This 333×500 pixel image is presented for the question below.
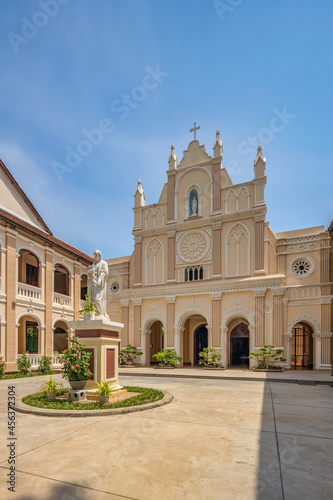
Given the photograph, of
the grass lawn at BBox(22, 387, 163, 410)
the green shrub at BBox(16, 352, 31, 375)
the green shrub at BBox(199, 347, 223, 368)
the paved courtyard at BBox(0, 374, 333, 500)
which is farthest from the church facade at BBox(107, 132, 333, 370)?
the paved courtyard at BBox(0, 374, 333, 500)

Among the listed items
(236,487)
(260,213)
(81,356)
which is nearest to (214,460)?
(236,487)

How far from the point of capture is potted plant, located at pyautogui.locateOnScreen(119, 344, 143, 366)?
81.1 feet

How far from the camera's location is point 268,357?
2061cm

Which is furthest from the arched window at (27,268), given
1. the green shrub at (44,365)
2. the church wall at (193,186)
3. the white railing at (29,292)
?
the church wall at (193,186)

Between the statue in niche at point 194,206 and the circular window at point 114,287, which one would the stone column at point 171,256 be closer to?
the statue in niche at point 194,206

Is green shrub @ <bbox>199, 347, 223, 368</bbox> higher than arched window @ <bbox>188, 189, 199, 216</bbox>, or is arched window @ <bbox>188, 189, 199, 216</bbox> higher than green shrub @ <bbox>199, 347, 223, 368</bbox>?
arched window @ <bbox>188, 189, 199, 216</bbox>

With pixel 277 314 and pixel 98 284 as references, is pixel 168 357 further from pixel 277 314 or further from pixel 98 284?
pixel 98 284

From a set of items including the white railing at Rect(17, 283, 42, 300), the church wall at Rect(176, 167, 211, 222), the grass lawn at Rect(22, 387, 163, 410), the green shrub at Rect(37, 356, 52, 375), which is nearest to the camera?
the grass lawn at Rect(22, 387, 163, 410)

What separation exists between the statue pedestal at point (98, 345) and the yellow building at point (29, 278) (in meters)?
9.06

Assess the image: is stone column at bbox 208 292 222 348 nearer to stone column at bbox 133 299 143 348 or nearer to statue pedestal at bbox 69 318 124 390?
stone column at bbox 133 299 143 348

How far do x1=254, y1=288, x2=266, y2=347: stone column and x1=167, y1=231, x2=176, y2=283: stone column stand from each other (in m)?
6.27

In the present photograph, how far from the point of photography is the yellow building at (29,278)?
17016mm

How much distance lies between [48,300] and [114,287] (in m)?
8.90

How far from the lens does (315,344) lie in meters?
20.9
